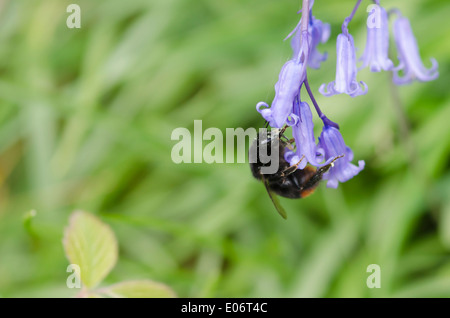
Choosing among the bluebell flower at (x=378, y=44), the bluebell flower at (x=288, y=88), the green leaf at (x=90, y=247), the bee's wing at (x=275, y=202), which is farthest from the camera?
the bee's wing at (x=275, y=202)

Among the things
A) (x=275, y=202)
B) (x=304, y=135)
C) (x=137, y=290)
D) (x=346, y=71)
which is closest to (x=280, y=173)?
(x=275, y=202)

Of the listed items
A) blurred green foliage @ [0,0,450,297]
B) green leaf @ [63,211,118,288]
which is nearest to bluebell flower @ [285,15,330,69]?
blurred green foliage @ [0,0,450,297]

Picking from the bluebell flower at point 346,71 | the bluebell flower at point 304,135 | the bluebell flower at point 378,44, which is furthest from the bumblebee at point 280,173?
the bluebell flower at point 378,44

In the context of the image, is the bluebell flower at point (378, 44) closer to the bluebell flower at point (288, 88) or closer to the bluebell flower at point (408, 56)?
the bluebell flower at point (408, 56)

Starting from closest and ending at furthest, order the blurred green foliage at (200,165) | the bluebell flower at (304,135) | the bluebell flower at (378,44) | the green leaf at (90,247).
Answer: the bluebell flower at (304,135) < the green leaf at (90,247) < the bluebell flower at (378,44) < the blurred green foliage at (200,165)
